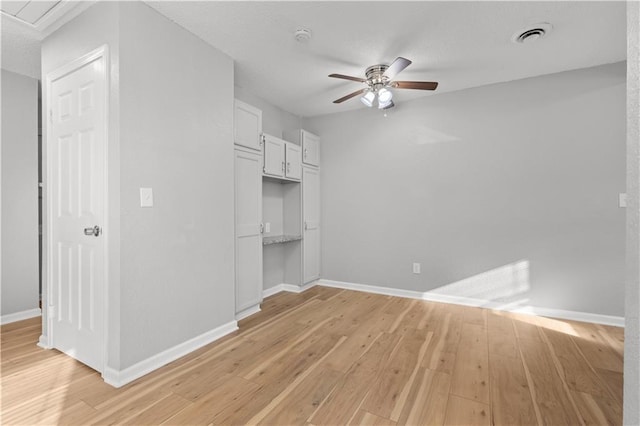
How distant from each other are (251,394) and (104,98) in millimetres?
2191

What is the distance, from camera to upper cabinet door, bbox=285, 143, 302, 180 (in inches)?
152

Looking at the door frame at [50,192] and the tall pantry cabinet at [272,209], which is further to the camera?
the tall pantry cabinet at [272,209]

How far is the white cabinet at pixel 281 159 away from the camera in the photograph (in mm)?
3516

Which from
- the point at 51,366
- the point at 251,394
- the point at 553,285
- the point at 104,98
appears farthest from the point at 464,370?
the point at 104,98

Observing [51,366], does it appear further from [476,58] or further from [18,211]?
[476,58]

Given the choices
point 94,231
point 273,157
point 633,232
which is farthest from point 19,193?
point 633,232

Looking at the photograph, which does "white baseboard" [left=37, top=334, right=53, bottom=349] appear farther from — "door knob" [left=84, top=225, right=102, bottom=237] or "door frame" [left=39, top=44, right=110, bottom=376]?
"door knob" [left=84, top=225, right=102, bottom=237]

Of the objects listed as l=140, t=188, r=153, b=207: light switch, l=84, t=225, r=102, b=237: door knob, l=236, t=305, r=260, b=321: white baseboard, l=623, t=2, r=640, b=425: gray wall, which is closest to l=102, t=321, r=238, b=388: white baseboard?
l=236, t=305, r=260, b=321: white baseboard

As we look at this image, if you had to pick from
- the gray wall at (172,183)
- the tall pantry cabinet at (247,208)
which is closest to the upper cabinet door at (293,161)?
the tall pantry cabinet at (247,208)

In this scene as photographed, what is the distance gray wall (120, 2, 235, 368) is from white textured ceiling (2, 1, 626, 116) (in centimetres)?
28

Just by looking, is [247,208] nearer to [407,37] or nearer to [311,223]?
[311,223]

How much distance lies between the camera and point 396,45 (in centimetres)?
261

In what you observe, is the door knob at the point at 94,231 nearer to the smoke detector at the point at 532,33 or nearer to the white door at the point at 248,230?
the white door at the point at 248,230

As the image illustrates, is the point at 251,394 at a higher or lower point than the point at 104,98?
lower
